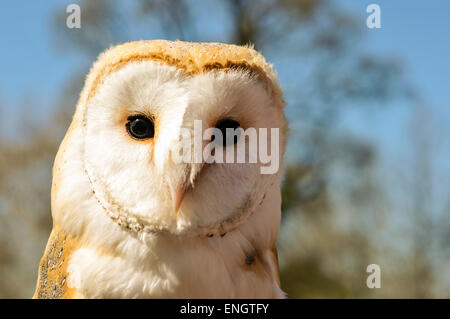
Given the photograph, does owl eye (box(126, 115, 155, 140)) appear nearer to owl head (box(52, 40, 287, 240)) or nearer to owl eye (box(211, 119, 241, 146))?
owl head (box(52, 40, 287, 240))

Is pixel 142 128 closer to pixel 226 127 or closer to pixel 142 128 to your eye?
pixel 142 128

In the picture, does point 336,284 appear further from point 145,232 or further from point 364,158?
point 145,232

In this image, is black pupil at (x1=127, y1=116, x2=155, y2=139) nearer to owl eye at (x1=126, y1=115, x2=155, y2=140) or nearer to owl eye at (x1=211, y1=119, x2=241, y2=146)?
owl eye at (x1=126, y1=115, x2=155, y2=140)

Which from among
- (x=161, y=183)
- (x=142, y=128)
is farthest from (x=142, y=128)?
(x=161, y=183)

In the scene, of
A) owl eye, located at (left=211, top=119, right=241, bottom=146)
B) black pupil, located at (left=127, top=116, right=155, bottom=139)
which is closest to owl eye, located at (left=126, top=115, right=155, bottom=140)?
black pupil, located at (left=127, top=116, right=155, bottom=139)

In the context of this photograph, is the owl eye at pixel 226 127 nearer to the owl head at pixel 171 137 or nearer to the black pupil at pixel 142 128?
the owl head at pixel 171 137

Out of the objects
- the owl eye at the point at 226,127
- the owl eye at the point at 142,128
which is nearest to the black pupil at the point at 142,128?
the owl eye at the point at 142,128
